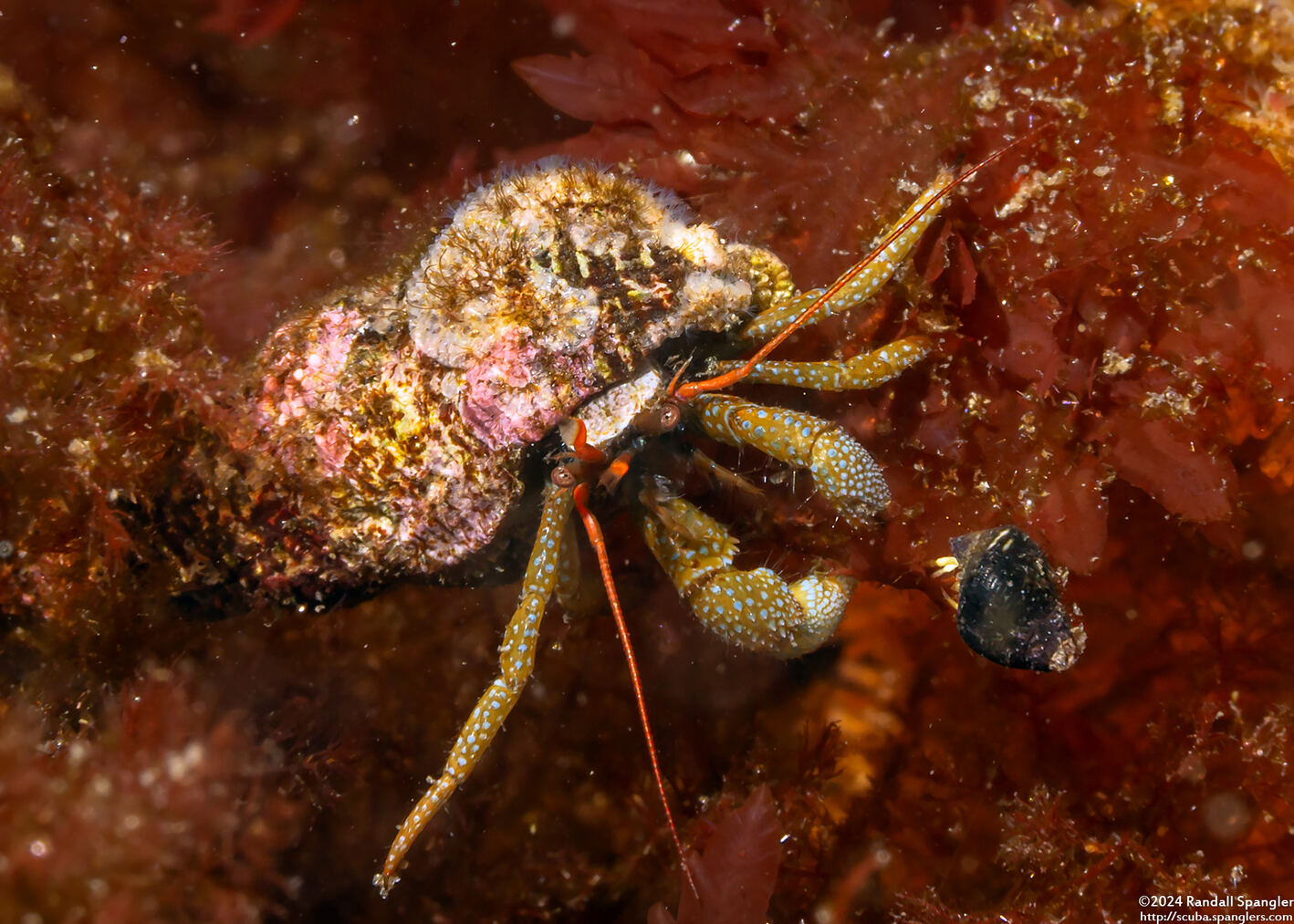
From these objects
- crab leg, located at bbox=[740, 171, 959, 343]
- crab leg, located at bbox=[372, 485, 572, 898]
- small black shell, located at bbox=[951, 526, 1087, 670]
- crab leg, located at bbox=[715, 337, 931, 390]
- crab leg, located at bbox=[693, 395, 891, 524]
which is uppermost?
crab leg, located at bbox=[740, 171, 959, 343]

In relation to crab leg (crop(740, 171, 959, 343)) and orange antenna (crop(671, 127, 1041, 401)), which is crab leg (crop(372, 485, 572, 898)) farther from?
crab leg (crop(740, 171, 959, 343))

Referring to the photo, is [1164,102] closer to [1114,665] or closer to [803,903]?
[1114,665]

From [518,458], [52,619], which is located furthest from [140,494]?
[518,458]

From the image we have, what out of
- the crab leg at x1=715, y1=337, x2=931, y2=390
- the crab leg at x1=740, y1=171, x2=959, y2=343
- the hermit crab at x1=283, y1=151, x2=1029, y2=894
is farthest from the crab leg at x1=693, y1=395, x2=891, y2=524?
the crab leg at x1=740, y1=171, x2=959, y2=343

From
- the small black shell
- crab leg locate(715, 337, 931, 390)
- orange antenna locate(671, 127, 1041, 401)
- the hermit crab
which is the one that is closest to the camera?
the small black shell

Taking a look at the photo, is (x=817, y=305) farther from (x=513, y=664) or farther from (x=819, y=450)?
(x=513, y=664)

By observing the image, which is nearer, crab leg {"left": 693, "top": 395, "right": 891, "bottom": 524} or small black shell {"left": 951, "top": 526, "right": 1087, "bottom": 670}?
small black shell {"left": 951, "top": 526, "right": 1087, "bottom": 670}
